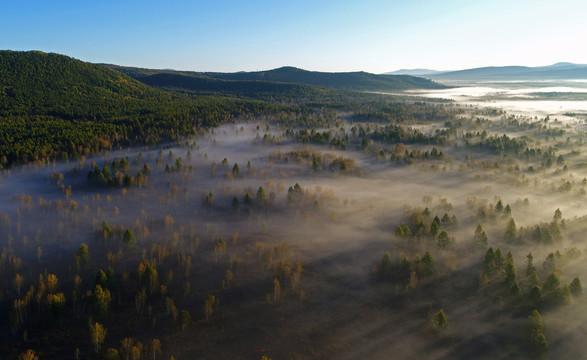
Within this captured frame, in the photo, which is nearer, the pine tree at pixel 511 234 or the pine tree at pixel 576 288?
the pine tree at pixel 576 288

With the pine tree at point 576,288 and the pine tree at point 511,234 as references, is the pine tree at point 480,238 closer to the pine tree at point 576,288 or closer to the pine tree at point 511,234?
the pine tree at point 511,234

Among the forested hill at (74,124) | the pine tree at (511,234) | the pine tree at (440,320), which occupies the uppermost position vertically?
the forested hill at (74,124)

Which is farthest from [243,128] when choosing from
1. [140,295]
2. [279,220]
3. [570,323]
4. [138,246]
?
[570,323]

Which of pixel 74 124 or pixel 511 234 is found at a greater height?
pixel 74 124

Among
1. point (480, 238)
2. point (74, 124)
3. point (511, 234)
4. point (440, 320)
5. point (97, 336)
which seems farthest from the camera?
point (74, 124)

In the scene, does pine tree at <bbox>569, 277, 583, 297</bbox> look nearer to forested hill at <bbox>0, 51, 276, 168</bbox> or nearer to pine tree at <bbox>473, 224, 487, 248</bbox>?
pine tree at <bbox>473, 224, 487, 248</bbox>

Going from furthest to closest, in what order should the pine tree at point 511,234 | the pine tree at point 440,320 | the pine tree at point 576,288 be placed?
the pine tree at point 511,234 → the pine tree at point 576,288 → the pine tree at point 440,320

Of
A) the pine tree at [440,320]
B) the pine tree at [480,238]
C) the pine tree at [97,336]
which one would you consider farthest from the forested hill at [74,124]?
the pine tree at [480,238]

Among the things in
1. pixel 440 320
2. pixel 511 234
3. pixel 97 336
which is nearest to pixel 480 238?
pixel 511 234

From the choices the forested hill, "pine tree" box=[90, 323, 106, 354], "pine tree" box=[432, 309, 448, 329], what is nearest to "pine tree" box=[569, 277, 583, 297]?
"pine tree" box=[432, 309, 448, 329]

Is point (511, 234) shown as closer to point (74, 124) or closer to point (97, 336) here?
point (97, 336)

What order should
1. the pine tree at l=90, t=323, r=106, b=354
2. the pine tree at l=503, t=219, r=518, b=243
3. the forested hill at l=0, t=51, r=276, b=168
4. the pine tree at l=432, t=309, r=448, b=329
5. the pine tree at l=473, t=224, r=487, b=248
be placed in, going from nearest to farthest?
the pine tree at l=90, t=323, r=106, b=354
the pine tree at l=432, t=309, r=448, b=329
the pine tree at l=473, t=224, r=487, b=248
the pine tree at l=503, t=219, r=518, b=243
the forested hill at l=0, t=51, r=276, b=168
